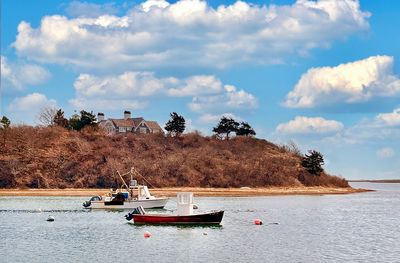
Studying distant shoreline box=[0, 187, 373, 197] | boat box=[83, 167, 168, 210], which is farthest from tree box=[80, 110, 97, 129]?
boat box=[83, 167, 168, 210]

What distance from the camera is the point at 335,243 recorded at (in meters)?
51.2

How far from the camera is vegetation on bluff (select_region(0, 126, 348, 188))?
134m

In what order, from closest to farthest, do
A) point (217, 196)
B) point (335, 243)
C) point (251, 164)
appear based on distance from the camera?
point (335, 243)
point (217, 196)
point (251, 164)

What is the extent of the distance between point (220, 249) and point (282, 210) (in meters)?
39.6

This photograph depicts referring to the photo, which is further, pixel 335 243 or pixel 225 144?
pixel 225 144

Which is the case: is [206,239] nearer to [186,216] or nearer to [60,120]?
[186,216]

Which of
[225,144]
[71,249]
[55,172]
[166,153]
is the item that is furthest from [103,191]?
[71,249]

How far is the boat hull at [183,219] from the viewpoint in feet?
204

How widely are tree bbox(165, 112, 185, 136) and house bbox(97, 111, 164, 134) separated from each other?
1331 cm

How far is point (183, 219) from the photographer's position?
204 feet

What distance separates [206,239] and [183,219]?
9.60 meters

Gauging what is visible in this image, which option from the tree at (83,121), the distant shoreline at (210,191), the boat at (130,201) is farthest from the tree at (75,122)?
the boat at (130,201)

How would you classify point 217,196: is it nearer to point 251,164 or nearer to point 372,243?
point 251,164

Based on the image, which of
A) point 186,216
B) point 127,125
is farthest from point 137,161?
point 186,216
